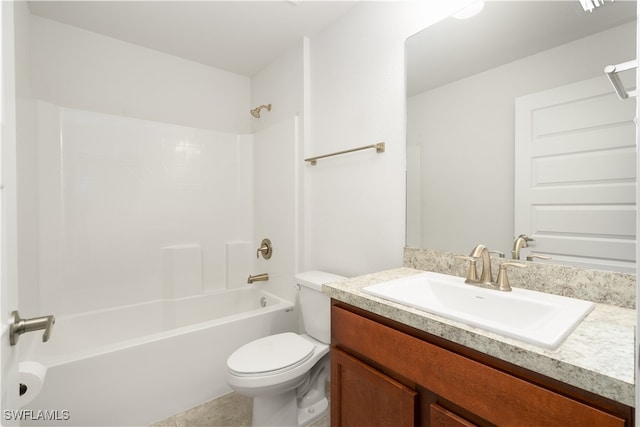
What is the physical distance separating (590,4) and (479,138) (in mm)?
509

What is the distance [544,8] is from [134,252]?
269 cm

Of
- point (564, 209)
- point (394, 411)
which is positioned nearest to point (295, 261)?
point (394, 411)

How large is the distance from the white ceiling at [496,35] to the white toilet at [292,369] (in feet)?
4.11

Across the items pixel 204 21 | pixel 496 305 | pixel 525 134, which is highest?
pixel 204 21

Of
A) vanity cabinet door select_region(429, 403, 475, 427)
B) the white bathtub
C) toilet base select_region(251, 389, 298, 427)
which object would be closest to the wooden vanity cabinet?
vanity cabinet door select_region(429, 403, 475, 427)

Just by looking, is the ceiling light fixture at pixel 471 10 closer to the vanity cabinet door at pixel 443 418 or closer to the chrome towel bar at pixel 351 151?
the chrome towel bar at pixel 351 151

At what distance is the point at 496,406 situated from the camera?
2.20ft

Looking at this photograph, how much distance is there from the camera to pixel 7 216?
0.58m

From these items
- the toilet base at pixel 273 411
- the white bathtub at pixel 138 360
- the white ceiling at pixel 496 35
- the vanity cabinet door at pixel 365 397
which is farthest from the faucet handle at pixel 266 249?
the white ceiling at pixel 496 35

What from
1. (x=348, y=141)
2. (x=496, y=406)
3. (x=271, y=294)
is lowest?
(x=271, y=294)

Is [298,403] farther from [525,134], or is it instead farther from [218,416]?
[525,134]

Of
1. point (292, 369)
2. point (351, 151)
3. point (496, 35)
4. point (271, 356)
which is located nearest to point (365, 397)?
point (292, 369)

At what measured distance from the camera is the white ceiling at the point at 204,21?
1.75 metres

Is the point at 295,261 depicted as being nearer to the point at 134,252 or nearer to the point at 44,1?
the point at 134,252
